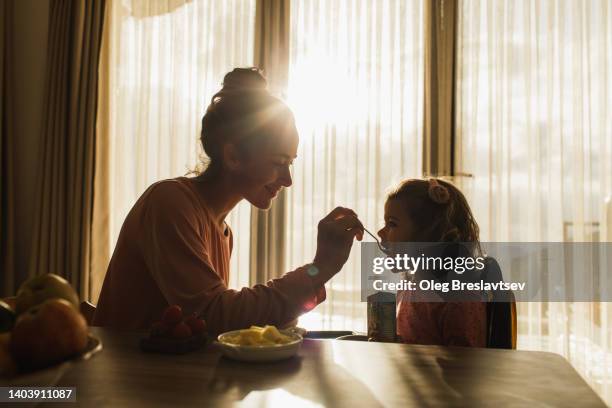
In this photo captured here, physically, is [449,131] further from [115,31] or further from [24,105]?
[24,105]

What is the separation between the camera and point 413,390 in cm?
73

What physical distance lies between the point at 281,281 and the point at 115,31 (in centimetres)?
261

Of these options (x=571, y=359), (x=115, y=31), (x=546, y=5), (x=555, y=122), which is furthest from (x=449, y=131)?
(x=115, y=31)

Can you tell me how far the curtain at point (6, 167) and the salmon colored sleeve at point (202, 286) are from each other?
233 centimetres

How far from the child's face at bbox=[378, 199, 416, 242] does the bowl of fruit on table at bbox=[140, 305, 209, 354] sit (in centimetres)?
108

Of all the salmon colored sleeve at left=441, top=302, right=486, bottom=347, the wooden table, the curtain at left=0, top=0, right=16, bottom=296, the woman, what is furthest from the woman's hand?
the curtain at left=0, top=0, right=16, bottom=296

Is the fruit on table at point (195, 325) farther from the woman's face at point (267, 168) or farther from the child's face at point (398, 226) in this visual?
the child's face at point (398, 226)

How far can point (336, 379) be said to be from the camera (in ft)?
Result: 2.53

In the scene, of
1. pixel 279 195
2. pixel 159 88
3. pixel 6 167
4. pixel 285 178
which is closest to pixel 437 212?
pixel 285 178

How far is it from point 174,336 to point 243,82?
0.82m

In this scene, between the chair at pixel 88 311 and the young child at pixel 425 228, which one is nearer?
the chair at pixel 88 311

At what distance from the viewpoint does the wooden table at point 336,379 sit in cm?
68

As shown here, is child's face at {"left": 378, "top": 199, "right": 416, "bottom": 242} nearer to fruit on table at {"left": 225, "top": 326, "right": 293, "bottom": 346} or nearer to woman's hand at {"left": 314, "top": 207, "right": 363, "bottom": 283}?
woman's hand at {"left": 314, "top": 207, "right": 363, "bottom": 283}

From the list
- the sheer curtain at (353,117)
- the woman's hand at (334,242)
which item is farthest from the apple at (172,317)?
the sheer curtain at (353,117)
